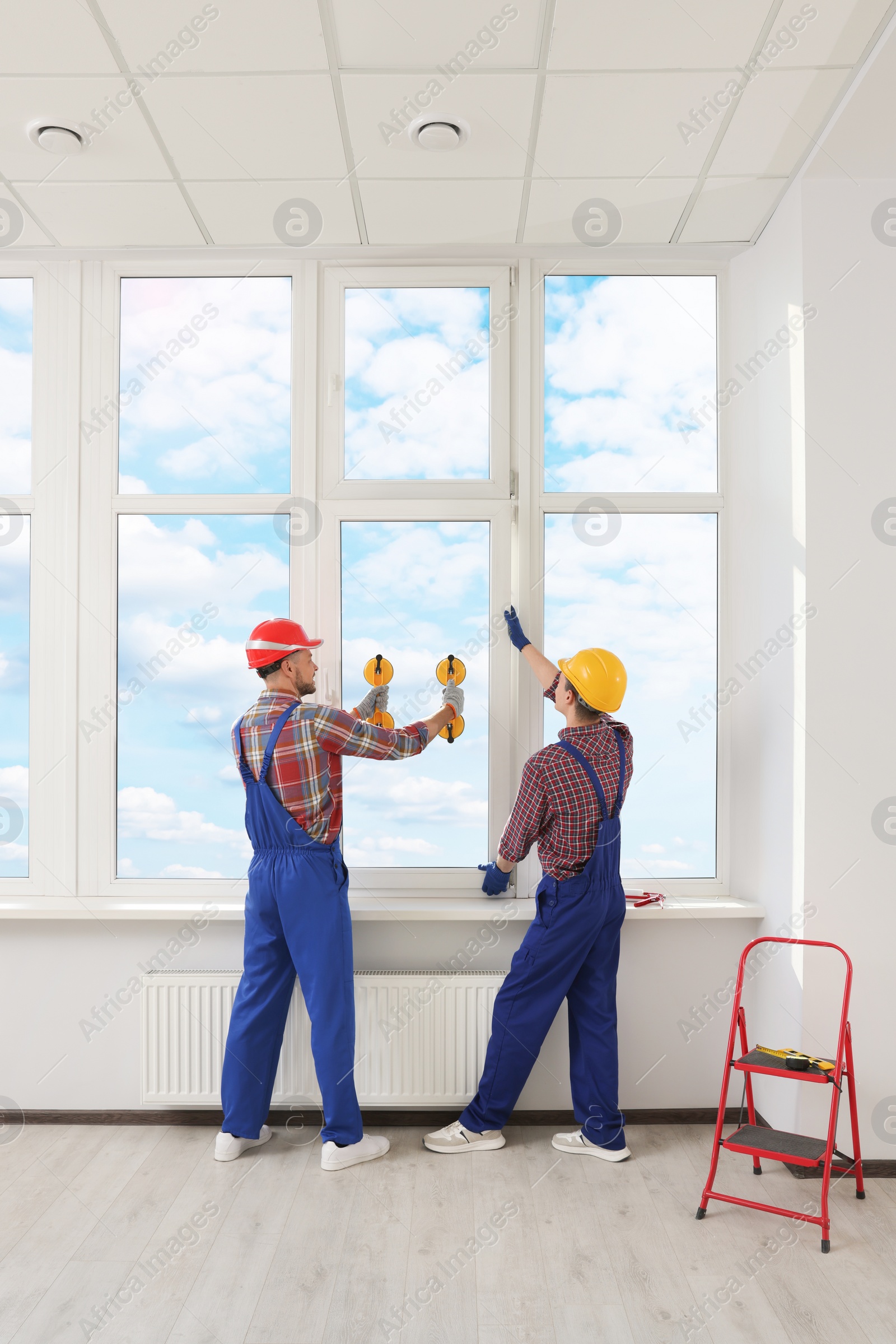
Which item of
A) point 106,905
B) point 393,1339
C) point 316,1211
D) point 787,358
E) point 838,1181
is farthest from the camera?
point 106,905

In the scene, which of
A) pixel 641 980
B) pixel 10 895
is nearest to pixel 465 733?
pixel 641 980

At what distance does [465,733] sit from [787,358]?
1.63 metres

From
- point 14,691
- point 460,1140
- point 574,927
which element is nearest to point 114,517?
point 14,691

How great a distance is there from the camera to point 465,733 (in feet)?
10.1

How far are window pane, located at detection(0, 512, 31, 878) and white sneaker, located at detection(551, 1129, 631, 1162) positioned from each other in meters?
2.06

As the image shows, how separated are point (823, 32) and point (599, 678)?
1730 millimetres

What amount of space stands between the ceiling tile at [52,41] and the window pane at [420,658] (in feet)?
4.85

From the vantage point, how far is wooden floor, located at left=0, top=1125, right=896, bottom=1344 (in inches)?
76.3

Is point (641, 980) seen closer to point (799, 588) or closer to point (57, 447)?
point (799, 588)

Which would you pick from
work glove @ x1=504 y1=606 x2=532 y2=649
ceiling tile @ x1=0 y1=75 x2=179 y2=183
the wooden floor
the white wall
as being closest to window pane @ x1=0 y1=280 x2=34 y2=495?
ceiling tile @ x1=0 y1=75 x2=179 y2=183

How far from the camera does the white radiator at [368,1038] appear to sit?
2.80 m

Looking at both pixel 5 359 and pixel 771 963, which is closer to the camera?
pixel 771 963

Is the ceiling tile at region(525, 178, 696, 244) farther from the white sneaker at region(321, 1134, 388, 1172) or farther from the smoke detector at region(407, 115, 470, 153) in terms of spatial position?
the white sneaker at region(321, 1134, 388, 1172)

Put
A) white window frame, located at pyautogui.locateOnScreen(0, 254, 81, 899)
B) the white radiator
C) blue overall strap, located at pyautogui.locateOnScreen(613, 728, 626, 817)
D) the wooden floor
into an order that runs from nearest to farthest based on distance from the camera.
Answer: the wooden floor < blue overall strap, located at pyautogui.locateOnScreen(613, 728, 626, 817) < the white radiator < white window frame, located at pyautogui.locateOnScreen(0, 254, 81, 899)
